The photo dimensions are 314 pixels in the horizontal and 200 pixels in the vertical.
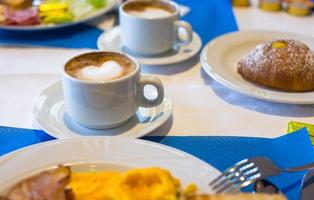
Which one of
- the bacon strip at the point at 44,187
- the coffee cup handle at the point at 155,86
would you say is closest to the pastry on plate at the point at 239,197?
the bacon strip at the point at 44,187

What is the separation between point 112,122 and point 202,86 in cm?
28

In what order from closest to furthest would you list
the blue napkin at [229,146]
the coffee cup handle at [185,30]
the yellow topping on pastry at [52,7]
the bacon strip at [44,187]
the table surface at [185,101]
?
the bacon strip at [44,187]
the blue napkin at [229,146]
the table surface at [185,101]
the coffee cup handle at [185,30]
the yellow topping on pastry at [52,7]

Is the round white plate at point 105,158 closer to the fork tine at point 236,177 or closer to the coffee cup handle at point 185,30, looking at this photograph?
the fork tine at point 236,177

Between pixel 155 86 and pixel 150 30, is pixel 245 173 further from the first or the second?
pixel 150 30

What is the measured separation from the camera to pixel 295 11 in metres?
1.34

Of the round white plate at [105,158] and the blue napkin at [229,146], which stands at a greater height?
the round white plate at [105,158]

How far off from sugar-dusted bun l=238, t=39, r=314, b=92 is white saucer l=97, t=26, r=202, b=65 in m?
0.16

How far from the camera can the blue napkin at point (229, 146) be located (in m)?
0.69

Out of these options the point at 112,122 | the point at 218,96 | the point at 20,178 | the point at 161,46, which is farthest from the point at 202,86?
the point at 20,178

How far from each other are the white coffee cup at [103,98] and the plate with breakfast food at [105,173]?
9 cm

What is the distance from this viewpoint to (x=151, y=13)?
108 cm

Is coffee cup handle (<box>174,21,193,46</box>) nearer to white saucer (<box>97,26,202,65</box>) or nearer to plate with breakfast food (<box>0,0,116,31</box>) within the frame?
white saucer (<box>97,26,202,65</box>)

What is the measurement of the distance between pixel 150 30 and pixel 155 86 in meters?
0.28

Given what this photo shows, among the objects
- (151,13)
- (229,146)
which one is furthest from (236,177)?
(151,13)
